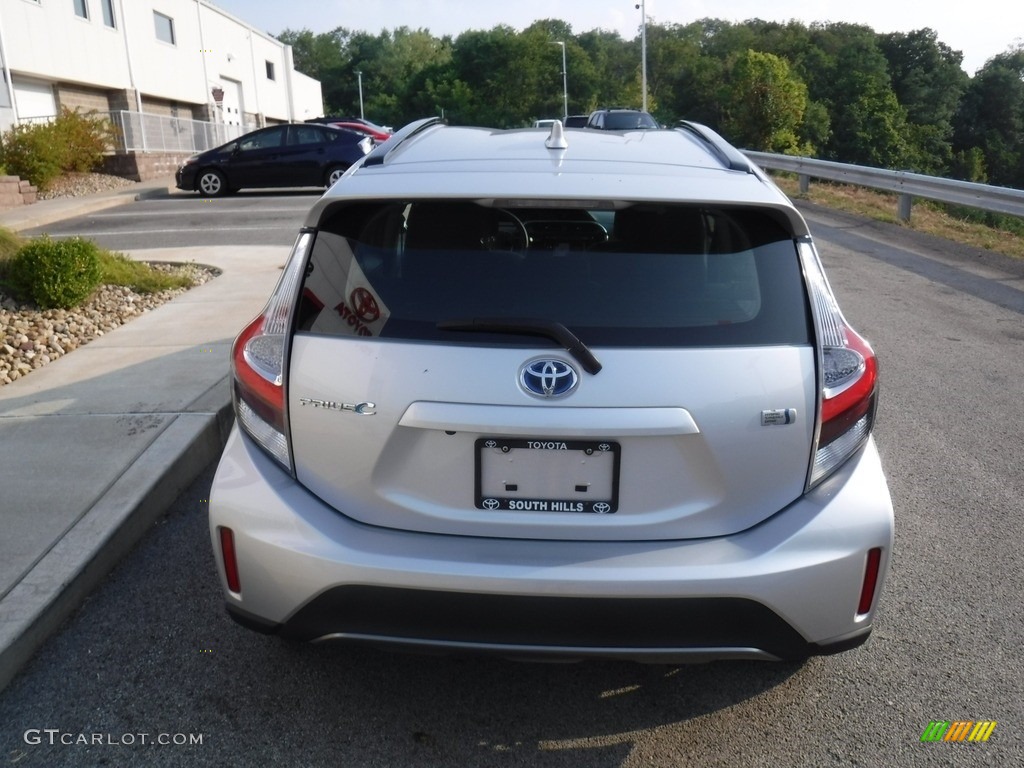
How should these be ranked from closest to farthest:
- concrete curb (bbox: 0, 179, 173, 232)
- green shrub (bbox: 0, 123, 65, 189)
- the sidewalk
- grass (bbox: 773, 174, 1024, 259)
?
1. the sidewalk
2. grass (bbox: 773, 174, 1024, 259)
3. concrete curb (bbox: 0, 179, 173, 232)
4. green shrub (bbox: 0, 123, 65, 189)

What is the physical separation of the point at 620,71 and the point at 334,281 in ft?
411

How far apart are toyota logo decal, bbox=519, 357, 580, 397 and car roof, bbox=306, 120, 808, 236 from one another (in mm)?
485

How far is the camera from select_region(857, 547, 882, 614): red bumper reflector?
2.59 metres

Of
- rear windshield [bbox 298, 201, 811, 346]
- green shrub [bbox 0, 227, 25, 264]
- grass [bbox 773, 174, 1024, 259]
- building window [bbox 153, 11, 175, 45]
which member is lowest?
grass [bbox 773, 174, 1024, 259]

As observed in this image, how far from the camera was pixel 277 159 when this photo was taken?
71.3 feet

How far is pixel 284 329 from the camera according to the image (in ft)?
8.98

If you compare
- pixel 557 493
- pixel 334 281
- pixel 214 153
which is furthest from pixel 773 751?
pixel 214 153

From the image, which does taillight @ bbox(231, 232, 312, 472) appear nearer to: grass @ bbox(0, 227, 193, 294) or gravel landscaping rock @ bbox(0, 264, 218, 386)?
gravel landscaping rock @ bbox(0, 264, 218, 386)

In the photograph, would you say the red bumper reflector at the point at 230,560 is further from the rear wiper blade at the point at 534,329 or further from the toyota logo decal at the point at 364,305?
the rear wiper blade at the point at 534,329

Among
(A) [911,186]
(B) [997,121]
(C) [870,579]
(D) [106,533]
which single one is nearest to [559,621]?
(C) [870,579]

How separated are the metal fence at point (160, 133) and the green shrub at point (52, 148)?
151 centimetres

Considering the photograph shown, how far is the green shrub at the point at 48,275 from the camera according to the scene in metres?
8.27

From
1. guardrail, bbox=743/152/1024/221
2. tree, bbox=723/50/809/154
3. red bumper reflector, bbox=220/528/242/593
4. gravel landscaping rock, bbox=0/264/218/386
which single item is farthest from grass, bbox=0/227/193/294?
tree, bbox=723/50/809/154

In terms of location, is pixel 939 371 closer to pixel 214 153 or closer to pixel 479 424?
pixel 479 424
